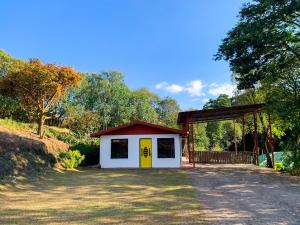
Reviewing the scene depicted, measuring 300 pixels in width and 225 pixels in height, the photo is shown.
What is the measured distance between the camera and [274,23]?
15258mm

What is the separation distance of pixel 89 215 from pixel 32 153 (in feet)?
35.2

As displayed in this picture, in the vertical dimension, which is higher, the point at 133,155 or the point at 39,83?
the point at 39,83

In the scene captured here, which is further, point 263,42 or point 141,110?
point 141,110

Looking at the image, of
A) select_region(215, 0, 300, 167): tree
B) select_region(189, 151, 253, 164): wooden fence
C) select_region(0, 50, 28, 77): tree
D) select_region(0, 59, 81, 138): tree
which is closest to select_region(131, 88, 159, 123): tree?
select_region(0, 50, 28, 77): tree

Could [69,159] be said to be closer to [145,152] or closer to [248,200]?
[145,152]

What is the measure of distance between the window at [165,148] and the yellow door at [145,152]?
22.6 inches

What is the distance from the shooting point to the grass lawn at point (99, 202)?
6719 millimetres

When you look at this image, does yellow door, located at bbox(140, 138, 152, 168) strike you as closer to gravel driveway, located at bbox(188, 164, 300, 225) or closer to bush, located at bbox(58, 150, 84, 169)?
bush, located at bbox(58, 150, 84, 169)

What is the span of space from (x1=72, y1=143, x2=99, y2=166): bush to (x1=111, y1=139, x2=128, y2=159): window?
91.7 inches

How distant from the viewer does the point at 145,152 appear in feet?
66.0

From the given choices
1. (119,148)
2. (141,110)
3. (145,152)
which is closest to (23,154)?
(119,148)

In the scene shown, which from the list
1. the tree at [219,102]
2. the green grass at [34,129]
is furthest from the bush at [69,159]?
the tree at [219,102]

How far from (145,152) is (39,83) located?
778 cm

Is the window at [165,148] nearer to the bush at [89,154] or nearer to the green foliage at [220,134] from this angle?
the bush at [89,154]
